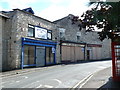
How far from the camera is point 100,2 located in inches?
145

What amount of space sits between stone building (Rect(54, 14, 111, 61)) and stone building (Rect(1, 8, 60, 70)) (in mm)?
3840

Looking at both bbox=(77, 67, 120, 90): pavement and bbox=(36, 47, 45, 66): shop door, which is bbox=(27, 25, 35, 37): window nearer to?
bbox=(36, 47, 45, 66): shop door

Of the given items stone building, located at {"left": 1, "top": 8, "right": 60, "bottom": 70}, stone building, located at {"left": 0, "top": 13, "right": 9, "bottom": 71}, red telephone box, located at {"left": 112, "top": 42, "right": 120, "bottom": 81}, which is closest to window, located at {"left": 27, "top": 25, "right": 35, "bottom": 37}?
stone building, located at {"left": 1, "top": 8, "right": 60, "bottom": 70}

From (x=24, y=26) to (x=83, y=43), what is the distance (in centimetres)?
1657

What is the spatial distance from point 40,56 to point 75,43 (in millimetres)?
10564

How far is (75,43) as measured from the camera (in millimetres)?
29484

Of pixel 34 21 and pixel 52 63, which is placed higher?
pixel 34 21

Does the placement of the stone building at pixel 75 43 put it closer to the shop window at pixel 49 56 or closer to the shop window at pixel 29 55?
the shop window at pixel 49 56

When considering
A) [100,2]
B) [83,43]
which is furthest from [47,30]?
[100,2]

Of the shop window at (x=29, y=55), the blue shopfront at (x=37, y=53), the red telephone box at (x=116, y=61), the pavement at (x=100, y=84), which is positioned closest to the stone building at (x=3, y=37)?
the blue shopfront at (x=37, y=53)

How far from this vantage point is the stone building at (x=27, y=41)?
17047mm

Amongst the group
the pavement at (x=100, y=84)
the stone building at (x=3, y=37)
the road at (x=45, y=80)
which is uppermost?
the stone building at (x=3, y=37)

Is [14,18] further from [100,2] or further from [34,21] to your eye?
[100,2]

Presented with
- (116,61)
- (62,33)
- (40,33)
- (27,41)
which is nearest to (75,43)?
(62,33)
